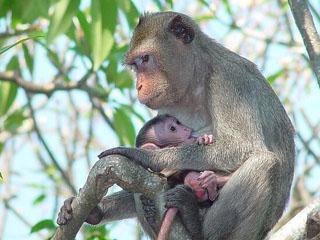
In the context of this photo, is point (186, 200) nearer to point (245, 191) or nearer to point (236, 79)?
point (245, 191)

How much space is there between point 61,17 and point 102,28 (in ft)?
2.03

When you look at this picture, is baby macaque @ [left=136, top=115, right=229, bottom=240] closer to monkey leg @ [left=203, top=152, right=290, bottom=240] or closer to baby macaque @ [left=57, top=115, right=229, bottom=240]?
baby macaque @ [left=57, top=115, right=229, bottom=240]

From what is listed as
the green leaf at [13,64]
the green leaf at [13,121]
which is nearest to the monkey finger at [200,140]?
the green leaf at [13,64]

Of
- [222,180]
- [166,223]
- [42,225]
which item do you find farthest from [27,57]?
[166,223]

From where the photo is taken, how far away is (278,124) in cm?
790

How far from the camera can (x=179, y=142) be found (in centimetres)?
795

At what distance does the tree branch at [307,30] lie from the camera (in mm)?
6395

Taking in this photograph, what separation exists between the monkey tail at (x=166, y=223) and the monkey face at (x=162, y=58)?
1607 mm

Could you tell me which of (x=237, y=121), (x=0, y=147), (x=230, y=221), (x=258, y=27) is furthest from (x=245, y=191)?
(x=258, y=27)

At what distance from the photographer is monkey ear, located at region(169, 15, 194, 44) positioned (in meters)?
8.32

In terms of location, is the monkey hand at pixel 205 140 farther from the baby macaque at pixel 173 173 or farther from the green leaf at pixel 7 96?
the green leaf at pixel 7 96

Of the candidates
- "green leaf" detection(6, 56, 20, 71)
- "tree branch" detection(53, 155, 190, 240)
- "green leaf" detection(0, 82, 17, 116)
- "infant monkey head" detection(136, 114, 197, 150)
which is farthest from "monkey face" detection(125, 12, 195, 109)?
"green leaf" detection(0, 82, 17, 116)

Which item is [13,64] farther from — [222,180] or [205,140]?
[222,180]

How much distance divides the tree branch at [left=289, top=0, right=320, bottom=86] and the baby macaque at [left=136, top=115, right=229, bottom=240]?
145 centimetres
